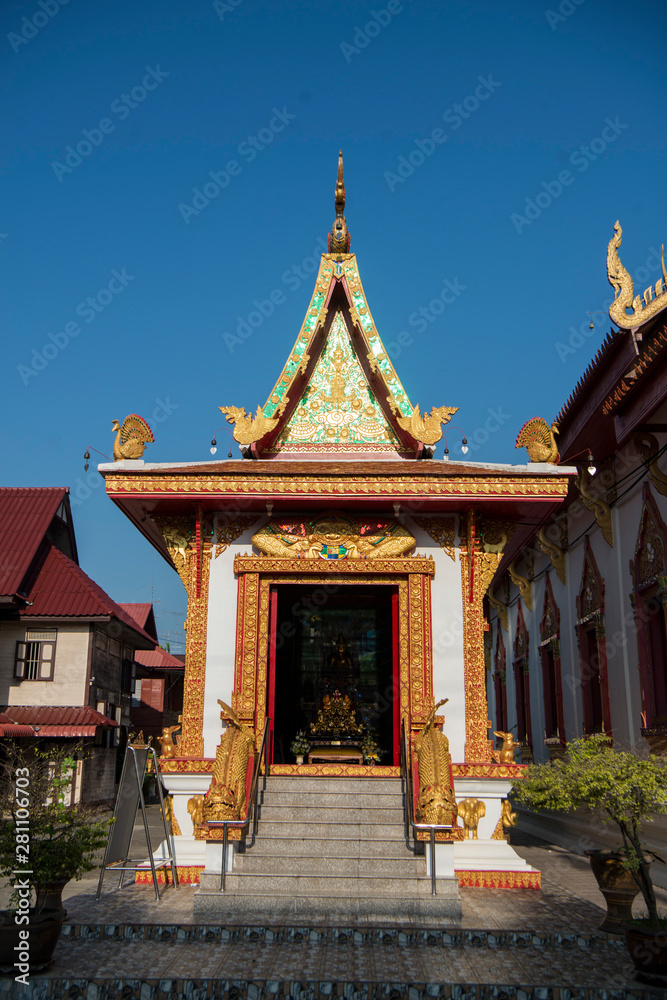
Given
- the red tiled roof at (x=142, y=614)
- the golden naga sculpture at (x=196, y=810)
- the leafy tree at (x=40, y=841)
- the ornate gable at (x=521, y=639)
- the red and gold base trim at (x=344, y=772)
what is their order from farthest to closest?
the red tiled roof at (x=142, y=614) < the ornate gable at (x=521, y=639) < the red and gold base trim at (x=344, y=772) < the golden naga sculpture at (x=196, y=810) < the leafy tree at (x=40, y=841)

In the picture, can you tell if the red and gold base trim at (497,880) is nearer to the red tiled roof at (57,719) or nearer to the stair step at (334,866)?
the stair step at (334,866)

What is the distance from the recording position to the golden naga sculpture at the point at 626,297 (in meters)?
9.30

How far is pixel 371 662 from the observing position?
44.3ft

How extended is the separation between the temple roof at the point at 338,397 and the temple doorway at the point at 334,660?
113 inches

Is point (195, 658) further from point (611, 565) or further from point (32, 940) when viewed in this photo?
point (611, 565)

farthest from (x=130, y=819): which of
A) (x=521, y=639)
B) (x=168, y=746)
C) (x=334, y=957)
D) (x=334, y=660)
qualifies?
(x=521, y=639)

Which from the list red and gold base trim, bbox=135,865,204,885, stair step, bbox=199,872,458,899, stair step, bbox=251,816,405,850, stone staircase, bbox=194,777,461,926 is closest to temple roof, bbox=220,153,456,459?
stone staircase, bbox=194,777,461,926

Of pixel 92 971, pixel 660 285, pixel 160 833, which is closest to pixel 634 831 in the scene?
pixel 92 971

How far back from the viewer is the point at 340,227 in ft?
37.5

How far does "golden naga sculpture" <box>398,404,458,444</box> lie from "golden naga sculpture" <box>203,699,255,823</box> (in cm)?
401

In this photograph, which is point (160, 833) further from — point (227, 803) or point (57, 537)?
point (57, 537)

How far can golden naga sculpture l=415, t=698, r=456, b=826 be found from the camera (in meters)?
7.58

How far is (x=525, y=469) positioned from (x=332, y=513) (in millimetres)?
2312

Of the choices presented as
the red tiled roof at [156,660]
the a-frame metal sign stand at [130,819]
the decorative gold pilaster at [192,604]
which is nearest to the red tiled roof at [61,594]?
the decorative gold pilaster at [192,604]
